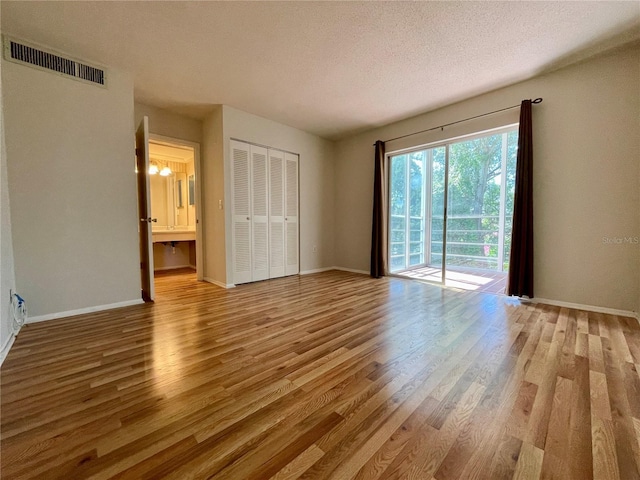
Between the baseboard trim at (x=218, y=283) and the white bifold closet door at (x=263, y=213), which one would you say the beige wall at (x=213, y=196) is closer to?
the baseboard trim at (x=218, y=283)

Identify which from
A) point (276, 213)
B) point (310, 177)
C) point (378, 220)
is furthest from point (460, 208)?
point (276, 213)

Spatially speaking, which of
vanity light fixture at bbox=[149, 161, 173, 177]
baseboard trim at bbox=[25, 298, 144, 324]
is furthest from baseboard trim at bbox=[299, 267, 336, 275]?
vanity light fixture at bbox=[149, 161, 173, 177]

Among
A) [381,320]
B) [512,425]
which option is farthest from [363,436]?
[381,320]

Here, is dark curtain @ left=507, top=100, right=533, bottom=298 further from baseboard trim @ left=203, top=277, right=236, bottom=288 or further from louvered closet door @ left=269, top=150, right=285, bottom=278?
baseboard trim @ left=203, top=277, right=236, bottom=288

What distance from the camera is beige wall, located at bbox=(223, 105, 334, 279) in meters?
4.22

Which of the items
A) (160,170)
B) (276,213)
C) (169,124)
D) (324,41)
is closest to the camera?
(324,41)

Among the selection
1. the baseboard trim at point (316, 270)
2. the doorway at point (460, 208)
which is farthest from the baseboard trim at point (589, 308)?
the baseboard trim at point (316, 270)

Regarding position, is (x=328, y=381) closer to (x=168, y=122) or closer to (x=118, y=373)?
(x=118, y=373)

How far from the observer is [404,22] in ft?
7.19

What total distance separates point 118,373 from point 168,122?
3705 mm

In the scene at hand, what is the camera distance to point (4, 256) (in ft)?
6.91

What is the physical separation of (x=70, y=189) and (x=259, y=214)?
230 cm

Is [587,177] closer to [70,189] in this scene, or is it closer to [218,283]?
[218,283]

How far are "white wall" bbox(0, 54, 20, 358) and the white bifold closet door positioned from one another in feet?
7.34
